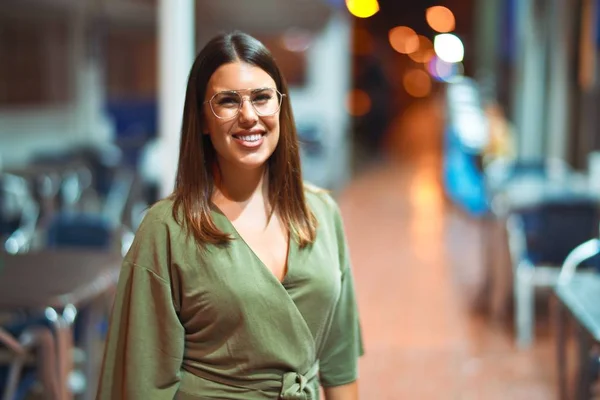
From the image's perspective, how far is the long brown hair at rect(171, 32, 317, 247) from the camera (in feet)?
4.84

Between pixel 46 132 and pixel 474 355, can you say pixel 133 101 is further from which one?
pixel 474 355

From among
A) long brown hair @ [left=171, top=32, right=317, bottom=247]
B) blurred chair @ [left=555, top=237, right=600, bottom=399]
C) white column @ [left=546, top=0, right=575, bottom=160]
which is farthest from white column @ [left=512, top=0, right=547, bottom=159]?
long brown hair @ [left=171, top=32, right=317, bottom=247]

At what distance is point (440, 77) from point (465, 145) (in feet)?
109

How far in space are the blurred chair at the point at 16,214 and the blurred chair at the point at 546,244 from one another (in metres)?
3.08

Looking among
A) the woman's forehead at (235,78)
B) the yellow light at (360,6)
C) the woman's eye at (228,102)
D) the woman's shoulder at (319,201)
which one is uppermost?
the yellow light at (360,6)

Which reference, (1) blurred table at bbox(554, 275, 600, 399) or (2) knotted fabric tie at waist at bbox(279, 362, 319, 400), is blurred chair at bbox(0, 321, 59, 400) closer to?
(2) knotted fabric tie at waist at bbox(279, 362, 319, 400)

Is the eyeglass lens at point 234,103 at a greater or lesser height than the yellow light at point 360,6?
lesser

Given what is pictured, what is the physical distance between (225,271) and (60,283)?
6.04 feet

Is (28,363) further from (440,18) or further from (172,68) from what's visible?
(440,18)

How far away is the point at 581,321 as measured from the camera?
252 centimetres

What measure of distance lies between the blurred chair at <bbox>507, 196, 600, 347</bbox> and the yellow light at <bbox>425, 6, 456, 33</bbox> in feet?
68.3

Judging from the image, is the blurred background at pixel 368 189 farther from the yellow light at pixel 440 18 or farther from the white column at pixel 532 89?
the yellow light at pixel 440 18

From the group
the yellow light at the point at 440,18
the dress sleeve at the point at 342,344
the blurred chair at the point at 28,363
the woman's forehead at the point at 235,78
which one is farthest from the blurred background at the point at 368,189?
the yellow light at the point at 440,18

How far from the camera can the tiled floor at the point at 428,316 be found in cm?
416
